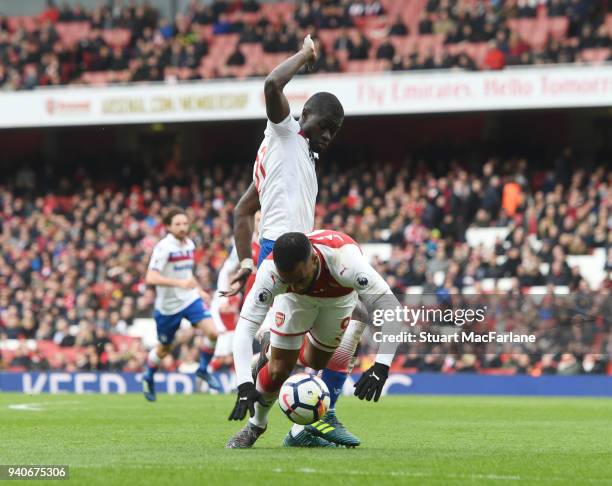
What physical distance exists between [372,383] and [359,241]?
18.5 metres

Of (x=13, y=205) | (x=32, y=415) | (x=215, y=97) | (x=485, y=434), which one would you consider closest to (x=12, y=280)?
(x=13, y=205)

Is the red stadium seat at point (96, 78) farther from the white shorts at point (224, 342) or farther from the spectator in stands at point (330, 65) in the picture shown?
the white shorts at point (224, 342)

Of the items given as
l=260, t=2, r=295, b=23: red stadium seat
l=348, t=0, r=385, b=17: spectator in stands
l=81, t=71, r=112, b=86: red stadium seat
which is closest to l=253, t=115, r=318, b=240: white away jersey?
l=348, t=0, r=385, b=17: spectator in stands

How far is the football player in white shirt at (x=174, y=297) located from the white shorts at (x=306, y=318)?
7.85 meters

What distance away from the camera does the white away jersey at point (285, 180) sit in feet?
28.9

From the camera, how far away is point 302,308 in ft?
27.3

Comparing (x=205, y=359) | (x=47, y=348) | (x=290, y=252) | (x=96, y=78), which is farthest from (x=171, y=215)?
(x=96, y=78)

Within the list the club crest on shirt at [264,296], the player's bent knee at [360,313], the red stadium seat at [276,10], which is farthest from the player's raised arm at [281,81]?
the red stadium seat at [276,10]

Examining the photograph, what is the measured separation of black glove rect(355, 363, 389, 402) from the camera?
7.63 metres

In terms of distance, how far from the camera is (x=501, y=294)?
64.4 feet

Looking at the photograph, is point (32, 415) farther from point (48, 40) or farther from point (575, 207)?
point (48, 40)

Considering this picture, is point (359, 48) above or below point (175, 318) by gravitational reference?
above

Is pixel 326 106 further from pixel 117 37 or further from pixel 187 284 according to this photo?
pixel 117 37

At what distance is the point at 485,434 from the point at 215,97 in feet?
70.2
